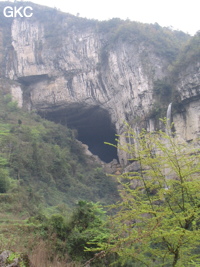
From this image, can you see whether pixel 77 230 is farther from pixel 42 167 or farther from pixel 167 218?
pixel 42 167

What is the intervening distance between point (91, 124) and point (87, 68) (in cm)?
567

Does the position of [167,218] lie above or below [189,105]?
below

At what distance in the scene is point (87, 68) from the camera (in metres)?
28.2

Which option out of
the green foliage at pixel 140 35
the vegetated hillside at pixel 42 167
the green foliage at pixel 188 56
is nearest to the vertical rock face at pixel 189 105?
the green foliage at pixel 188 56

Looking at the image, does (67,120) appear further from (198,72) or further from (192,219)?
(192,219)

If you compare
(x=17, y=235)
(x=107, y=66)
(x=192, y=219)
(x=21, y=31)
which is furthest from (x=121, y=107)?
(x=192, y=219)

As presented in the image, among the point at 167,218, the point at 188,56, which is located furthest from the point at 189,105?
the point at 167,218

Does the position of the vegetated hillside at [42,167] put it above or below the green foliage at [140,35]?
below

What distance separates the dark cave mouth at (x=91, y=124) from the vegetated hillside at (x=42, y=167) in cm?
321

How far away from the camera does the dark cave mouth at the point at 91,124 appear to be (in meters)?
28.6

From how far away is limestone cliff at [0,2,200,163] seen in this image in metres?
24.5

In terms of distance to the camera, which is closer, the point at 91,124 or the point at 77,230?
the point at 77,230

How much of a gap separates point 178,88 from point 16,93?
51.9 ft

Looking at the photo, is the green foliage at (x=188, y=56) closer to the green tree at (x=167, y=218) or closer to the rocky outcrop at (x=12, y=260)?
the green tree at (x=167, y=218)
